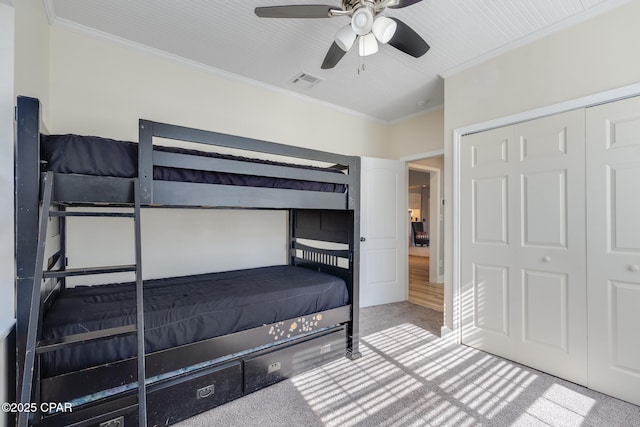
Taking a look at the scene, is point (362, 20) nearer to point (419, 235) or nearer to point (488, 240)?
point (488, 240)

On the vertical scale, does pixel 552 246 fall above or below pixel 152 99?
below

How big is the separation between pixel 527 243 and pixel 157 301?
2763 millimetres

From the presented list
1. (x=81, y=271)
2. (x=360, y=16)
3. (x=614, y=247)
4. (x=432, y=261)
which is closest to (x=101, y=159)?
(x=81, y=271)

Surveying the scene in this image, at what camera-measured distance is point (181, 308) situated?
171cm

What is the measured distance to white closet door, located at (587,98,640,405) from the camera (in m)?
1.88

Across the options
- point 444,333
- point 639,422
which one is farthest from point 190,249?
point 639,422

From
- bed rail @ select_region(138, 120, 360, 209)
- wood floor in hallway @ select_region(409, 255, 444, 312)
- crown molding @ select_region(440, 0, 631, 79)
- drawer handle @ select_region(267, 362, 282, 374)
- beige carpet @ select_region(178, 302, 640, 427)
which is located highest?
crown molding @ select_region(440, 0, 631, 79)

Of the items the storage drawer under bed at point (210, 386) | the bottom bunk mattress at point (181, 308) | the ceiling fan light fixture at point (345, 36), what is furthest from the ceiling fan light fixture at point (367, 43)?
the storage drawer under bed at point (210, 386)

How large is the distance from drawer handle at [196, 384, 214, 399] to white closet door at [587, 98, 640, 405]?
101 inches

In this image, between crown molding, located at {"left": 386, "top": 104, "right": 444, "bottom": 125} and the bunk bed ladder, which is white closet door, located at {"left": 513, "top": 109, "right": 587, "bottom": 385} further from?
the bunk bed ladder

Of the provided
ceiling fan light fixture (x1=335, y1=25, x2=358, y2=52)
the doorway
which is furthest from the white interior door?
ceiling fan light fixture (x1=335, y1=25, x2=358, y2=52)

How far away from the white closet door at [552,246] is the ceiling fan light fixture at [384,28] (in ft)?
4.67

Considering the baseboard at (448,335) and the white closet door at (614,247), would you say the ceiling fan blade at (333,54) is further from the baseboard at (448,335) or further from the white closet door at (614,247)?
the baseboard at (448,335)

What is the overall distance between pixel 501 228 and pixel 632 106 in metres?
1.14
